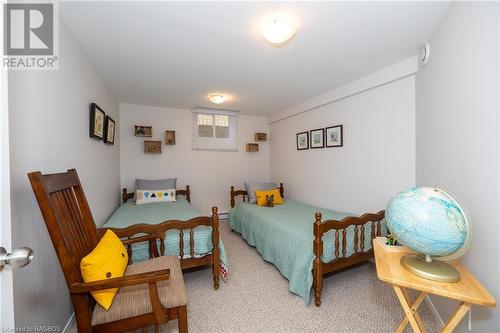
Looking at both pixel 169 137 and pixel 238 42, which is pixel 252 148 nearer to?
pixel 169 137

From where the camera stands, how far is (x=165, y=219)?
242cm

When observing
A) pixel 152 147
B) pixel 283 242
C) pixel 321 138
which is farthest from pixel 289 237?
pixel 152 147

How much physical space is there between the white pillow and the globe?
3.17 metres

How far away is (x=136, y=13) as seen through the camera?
4.71 ft

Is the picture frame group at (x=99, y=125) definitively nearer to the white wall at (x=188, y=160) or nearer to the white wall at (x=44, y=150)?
the white wall at (x=44, y=150)

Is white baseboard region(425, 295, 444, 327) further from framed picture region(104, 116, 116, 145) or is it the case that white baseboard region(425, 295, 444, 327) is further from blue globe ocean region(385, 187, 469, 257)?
framed picture region(104, 116, 116, 145)

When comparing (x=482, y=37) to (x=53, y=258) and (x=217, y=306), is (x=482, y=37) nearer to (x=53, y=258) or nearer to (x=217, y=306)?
(x=217, y=306)

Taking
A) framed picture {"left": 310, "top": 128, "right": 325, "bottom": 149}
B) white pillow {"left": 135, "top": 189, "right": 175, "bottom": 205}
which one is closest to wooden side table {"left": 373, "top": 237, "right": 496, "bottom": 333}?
framed picture {"left": 310, "top": 128, "right": 325, "bottom": 149}

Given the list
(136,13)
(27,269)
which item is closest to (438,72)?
(136,13)

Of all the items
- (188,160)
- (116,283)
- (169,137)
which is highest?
(169,137)

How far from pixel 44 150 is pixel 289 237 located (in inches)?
81.1

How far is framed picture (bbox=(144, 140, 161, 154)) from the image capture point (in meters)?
3.64

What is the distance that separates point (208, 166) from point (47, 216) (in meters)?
3.20

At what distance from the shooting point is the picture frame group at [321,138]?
9.52 feet
